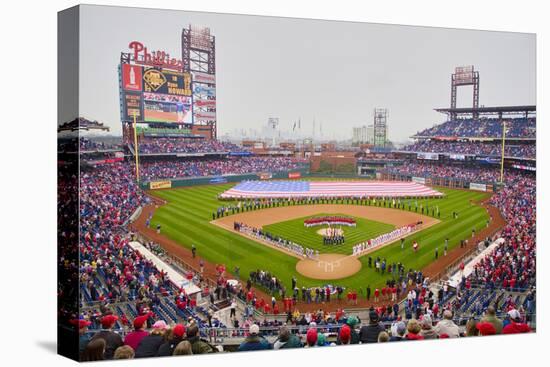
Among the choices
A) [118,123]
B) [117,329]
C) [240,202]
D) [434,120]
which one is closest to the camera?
[117,329]

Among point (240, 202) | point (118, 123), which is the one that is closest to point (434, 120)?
point (240, 202)

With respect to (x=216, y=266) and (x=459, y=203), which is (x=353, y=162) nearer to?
(x=216, y=266)

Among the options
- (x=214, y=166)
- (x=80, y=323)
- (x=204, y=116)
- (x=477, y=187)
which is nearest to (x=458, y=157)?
(x=477, y=187)

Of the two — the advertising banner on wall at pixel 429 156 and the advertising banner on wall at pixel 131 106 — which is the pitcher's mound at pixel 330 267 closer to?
the advertising banner on wall at pixel 429 156

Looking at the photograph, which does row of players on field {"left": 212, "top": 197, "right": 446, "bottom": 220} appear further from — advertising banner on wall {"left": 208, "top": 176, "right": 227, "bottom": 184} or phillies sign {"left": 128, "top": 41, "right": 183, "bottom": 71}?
phillies sign {"left": 128, "top": 41, "right": 183, "bottom": 71}

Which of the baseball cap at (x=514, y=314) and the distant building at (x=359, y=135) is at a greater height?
the distant building at (x=359, y=135)

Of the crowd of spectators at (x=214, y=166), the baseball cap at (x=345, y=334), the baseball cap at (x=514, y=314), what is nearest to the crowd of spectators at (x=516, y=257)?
the baseball cap at (x=514, y=314)

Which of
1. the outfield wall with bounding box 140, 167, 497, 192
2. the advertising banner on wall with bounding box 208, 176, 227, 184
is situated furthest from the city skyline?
the advertising banner on wall with bounding box 208, 176, 227, 184
